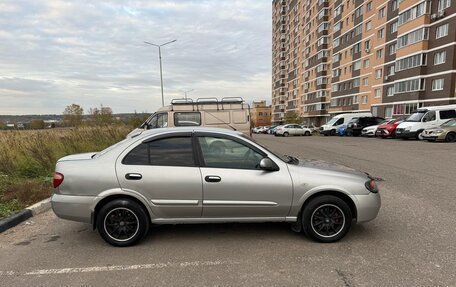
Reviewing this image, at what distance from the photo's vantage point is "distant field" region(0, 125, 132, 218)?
6428mm

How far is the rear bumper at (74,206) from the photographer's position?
4211 millimetres

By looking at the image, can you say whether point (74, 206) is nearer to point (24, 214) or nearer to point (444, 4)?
point (24, 214)

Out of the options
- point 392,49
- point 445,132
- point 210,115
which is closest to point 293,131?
point 392,49

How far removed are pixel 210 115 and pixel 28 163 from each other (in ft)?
24.4

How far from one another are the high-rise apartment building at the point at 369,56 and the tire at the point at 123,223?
1503 inches

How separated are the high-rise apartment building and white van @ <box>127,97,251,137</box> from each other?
29.4m

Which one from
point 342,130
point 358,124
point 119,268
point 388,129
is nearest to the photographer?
point 119,268

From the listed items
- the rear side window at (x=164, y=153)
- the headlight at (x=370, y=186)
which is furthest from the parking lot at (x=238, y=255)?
the rear side window at (x=164, y=153)

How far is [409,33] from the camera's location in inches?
1526

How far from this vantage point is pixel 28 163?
8.94m

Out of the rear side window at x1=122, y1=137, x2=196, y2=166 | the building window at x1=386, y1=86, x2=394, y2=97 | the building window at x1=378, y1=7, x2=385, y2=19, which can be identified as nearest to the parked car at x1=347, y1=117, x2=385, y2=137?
the building window at x1=386, y1=86, x2=394, y2=97

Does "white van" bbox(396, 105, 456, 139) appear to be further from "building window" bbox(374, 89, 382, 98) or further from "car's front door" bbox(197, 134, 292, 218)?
"building window" bbox(374, 89, 382, 98)

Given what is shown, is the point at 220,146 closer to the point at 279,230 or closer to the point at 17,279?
the point at 279,230

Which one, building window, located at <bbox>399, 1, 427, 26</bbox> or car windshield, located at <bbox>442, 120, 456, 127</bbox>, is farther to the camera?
building window, located at <bbox>399, 1, 427, 26</bbox>
